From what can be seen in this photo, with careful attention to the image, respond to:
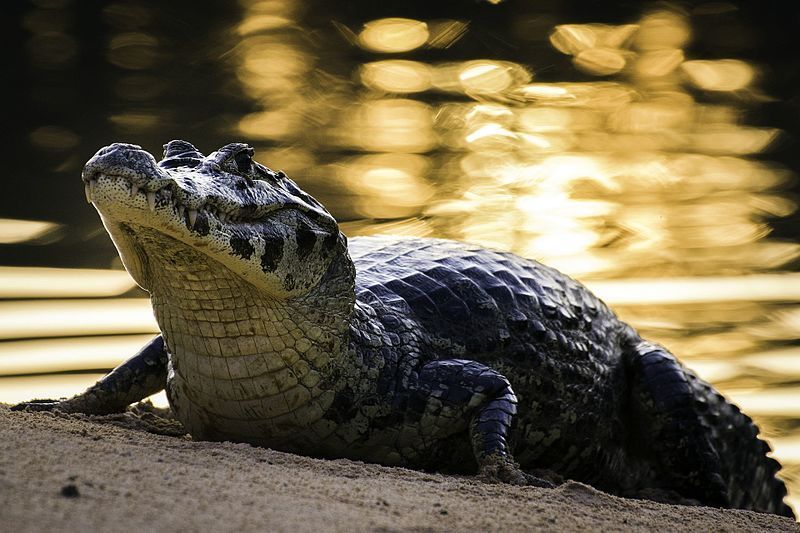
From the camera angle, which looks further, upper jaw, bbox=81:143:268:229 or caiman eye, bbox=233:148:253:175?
caiman eye, bbox=233:148:253:175

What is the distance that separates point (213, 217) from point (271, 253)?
301 millimetres

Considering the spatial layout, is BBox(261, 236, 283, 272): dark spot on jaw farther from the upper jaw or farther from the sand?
the sand

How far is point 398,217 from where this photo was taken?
33.3ft

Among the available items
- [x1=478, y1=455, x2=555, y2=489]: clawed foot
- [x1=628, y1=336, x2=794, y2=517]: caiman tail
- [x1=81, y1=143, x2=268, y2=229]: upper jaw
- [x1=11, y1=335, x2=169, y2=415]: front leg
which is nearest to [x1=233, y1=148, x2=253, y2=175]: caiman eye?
[x1=81, y1=143, x2=268, y2=229]: upper jaw

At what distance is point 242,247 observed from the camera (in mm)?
4012

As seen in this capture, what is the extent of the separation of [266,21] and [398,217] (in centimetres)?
821

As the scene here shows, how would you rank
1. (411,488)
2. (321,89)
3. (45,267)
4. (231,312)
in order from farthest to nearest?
(321,89) → (45,267) → (231,312) → (411,488)

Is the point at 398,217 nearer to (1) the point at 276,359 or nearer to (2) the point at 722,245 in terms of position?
(2) the point at 722,245

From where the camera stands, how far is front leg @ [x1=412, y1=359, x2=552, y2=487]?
15.0 feet

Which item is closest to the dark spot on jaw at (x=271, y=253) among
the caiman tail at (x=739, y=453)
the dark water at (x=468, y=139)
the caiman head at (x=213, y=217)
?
the caiman head at (x=213, y=217)

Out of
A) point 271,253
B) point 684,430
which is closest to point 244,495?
point 271,253

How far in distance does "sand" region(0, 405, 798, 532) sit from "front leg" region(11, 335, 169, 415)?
1.41ft

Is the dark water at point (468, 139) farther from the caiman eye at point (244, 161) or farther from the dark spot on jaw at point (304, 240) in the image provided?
the caiman eye at point (244, 161)

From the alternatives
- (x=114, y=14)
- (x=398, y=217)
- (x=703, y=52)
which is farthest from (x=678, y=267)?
(x=114, y=14)
